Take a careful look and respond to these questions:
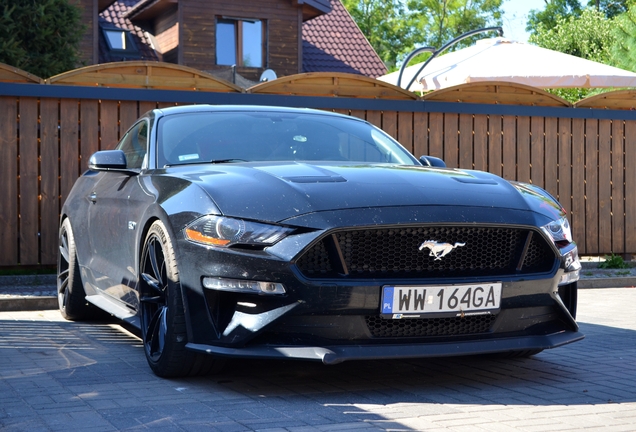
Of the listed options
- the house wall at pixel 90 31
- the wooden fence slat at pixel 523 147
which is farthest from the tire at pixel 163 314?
the house wall at pixel 90 31

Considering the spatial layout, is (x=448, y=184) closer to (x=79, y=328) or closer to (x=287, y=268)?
(x=287, y=268)

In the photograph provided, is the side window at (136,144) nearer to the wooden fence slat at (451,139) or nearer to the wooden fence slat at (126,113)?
the wooden fence slat at (126,113)

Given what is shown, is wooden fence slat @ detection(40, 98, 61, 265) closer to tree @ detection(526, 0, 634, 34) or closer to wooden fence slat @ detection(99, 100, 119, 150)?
wooden fence slat @ detection(99, 100, 119, 150)

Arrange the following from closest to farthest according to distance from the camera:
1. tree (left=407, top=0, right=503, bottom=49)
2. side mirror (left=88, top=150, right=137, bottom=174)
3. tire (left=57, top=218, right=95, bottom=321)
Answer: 1. side mirror (left=88, top=150, right=137, bottom=174)
2. tire (left=57, top=218, right=95, bottom=321)
3. tree (left=407, top=0, right=503, bottom=49)

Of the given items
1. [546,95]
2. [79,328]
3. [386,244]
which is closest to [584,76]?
[546,95]

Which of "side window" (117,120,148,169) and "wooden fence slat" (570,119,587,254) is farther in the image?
"wooden fence slat" (570,119,587,254)

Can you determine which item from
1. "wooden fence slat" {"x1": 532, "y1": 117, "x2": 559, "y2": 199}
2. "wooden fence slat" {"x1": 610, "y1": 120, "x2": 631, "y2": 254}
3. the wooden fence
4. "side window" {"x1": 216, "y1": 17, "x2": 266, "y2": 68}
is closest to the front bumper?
the wooden fence

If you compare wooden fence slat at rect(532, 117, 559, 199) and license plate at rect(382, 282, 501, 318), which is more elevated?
wooden fence slat at rect(532, 117, 559, 199)

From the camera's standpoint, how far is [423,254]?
441cm

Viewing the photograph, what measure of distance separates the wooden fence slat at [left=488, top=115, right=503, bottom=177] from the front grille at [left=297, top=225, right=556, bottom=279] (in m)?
6.73

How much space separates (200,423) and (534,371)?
6.94ft

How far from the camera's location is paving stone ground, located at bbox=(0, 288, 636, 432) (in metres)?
3.92

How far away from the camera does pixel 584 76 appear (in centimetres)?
1471

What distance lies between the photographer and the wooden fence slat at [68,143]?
375 inches
